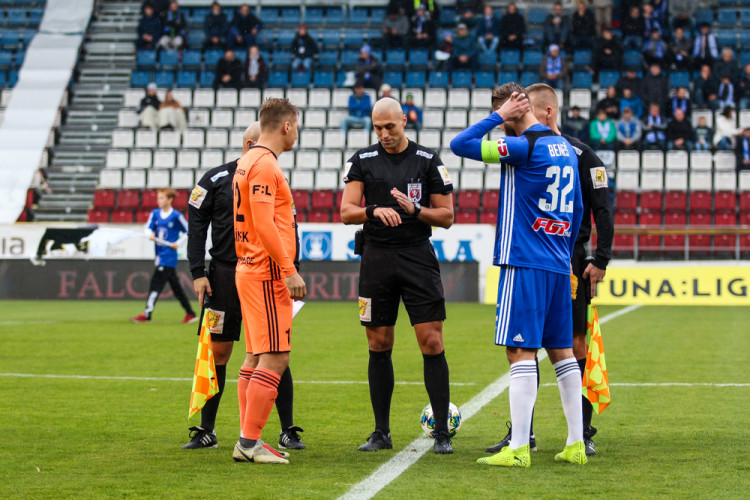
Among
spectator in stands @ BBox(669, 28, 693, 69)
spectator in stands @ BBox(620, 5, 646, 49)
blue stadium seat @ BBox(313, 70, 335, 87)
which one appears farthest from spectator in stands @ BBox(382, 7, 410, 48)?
spectator in stands @ BBox(669, 28, 693, 69)

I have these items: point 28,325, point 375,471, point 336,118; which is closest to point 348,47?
point 336,118

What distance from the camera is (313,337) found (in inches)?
556

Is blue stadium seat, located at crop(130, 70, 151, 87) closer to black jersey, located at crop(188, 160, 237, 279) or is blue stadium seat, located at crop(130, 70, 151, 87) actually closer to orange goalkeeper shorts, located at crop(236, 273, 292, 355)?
black jersey, located at crop(188, 160, 237, 279)

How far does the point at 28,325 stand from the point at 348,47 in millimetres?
16495

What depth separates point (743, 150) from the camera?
24.5 m

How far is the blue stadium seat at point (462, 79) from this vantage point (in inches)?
1107

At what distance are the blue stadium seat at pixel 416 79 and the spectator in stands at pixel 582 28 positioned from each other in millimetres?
3914

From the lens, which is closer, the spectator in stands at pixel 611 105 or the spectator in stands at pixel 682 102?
the spectator in stands at pixel 611 105

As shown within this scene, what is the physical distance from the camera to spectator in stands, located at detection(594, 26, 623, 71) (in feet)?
89.6

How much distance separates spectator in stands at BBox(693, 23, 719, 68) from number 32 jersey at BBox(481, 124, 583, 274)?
2266cm

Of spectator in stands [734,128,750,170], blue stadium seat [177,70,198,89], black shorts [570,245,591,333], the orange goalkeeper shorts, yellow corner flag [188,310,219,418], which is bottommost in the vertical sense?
yellow corner flag [188,310,219,418]

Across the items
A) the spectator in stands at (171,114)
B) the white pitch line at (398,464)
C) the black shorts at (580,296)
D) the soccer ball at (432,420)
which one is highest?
the spectator in stands at (171,114)

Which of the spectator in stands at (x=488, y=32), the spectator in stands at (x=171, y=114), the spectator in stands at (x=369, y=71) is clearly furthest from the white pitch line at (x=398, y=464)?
the spectator in stands at (x=488, y=32)

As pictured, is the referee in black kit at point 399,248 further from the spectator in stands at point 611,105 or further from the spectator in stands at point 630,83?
the spectator in stands at point 630,83
